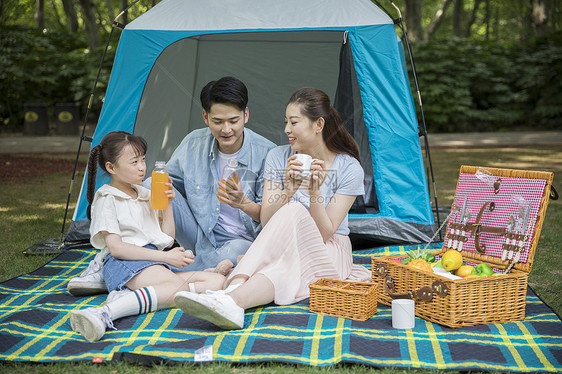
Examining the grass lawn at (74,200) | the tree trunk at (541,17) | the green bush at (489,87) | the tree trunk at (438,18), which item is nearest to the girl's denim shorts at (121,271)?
the grass lawn at (74,200)

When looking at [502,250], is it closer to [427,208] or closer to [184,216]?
[427,208]

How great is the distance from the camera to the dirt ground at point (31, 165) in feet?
22.4

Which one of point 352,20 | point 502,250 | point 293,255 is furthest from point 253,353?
point 352,20

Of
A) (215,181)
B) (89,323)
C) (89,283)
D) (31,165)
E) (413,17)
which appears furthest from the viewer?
(413,17)

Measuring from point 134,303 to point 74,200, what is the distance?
3.51 meters

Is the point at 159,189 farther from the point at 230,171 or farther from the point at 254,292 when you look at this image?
the point at 254,292

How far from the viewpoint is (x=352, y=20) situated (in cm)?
358

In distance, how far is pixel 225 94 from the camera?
2.70m

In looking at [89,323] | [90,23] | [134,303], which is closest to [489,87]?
[90,23]

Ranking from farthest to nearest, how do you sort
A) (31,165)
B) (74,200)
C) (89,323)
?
(31,165)
(74,200)
(89,323)

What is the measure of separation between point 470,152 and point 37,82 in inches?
309

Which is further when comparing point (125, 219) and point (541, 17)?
point (541, 17)

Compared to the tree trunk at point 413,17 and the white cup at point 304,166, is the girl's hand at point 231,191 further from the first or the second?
the tree trunk at point 413,17

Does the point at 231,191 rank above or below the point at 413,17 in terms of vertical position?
below
